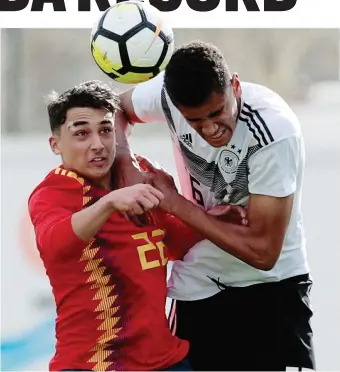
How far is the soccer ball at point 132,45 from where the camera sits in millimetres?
3465

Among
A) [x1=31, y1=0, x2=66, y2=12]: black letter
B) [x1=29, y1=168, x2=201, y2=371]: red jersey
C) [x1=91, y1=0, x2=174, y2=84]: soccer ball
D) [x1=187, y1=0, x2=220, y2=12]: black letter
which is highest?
[x1=31, y1=0, x2=66, y2=12]: black letter

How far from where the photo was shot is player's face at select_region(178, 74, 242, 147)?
9.88 ft

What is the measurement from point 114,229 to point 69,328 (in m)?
0.35

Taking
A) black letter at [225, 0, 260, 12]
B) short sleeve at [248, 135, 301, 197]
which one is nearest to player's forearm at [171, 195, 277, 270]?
short sleeve at [248, 135, 301, 197]

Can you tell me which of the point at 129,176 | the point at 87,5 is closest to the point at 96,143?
the point at 129,176

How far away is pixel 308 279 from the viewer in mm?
3525

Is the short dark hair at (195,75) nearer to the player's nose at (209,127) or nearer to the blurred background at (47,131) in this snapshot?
the player's nose at (209,127)

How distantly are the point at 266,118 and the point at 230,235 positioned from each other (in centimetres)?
40

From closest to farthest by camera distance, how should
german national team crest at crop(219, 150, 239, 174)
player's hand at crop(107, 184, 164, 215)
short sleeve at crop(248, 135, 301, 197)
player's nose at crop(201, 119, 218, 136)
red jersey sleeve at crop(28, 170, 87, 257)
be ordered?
player's hand at crop(107, 184, 164, 215) < red jersey sleeve at crop(28, 170, 87, 257) < player's nose at crop(201, 119, 218, 136) < short sleeve at crop(248, 135, 301, 197) < german national team crest at crop(219, 150, 239, 174)

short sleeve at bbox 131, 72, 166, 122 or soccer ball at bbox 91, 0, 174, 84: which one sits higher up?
soccer ball at bbox 91, 0, 174, 84

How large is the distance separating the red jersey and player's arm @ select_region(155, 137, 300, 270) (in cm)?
20

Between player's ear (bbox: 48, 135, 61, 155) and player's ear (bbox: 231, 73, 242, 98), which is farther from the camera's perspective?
player's ear (bbox: 48, 135, 61, 155)

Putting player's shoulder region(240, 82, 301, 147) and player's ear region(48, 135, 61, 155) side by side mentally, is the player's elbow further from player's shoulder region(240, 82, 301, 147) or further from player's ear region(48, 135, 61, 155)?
player's shoulder region(240, 82, 301, 147)

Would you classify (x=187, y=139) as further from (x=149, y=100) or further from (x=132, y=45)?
(x=132, y=45)
